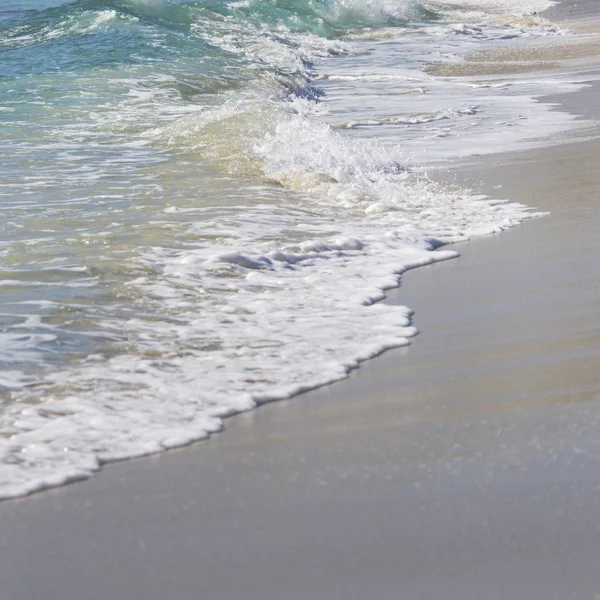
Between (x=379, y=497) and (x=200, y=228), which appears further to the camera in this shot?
(x=200, y=228)

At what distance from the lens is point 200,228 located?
577cm

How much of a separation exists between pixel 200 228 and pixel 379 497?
3458 millimetres

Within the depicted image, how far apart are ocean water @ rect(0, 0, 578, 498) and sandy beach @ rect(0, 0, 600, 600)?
19cm

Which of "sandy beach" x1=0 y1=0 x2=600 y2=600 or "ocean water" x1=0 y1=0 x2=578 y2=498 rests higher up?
"ocean water" x1=0 y1=0 x2=578 y2=498

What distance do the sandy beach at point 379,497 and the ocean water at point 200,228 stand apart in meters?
0.19

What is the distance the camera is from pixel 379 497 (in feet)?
8.32

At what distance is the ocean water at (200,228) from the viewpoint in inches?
132

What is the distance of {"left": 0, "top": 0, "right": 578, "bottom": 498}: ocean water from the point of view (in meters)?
3.37

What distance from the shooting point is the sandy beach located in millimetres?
2164

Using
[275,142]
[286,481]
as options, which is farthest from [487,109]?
[286,481]

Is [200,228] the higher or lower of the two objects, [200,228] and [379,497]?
the higher

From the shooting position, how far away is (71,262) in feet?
16.6

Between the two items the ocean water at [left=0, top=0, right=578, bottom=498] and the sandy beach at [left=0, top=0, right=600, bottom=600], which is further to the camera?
the ocean water at [left=0, top=0, right=578, bottom=498]

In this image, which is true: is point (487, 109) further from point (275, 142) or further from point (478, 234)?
point (478, 234)
